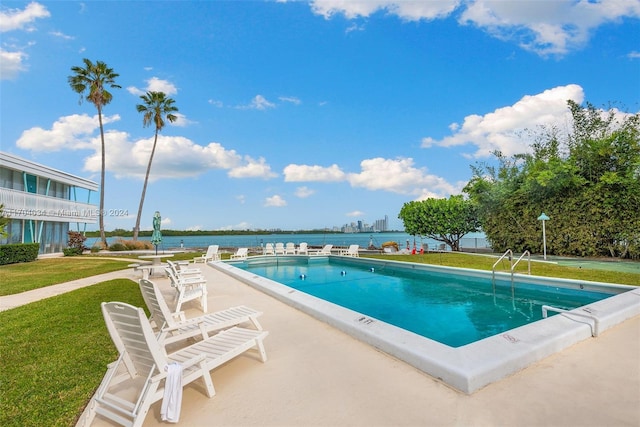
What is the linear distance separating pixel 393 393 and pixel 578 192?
17003mm

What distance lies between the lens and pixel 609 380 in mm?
3061

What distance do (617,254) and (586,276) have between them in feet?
25.7

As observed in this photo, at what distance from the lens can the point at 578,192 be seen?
15242 mm

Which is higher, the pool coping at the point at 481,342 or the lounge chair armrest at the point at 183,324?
the lounge chair armrest at the point at 183,324

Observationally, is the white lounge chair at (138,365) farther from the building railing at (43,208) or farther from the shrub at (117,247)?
the shrub at (117,247)

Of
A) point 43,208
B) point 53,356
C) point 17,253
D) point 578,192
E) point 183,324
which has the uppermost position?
point 43,208

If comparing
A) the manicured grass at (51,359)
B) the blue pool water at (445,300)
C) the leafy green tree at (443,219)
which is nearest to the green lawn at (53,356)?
the manicured grass at (51,359)

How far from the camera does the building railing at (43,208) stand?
60.1 ft

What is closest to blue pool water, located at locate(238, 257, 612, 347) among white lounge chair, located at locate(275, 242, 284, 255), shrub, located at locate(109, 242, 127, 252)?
white lounge chair, located at locate(275, 242, 284, 255)

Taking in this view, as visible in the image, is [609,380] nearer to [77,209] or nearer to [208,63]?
[208,63]

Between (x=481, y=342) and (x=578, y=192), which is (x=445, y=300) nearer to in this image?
(x=481, y=342)

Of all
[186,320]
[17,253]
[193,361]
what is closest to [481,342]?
[193,361]

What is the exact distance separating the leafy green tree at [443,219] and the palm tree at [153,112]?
24.2 meters

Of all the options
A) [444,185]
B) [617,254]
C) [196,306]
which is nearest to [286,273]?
[196,306]
